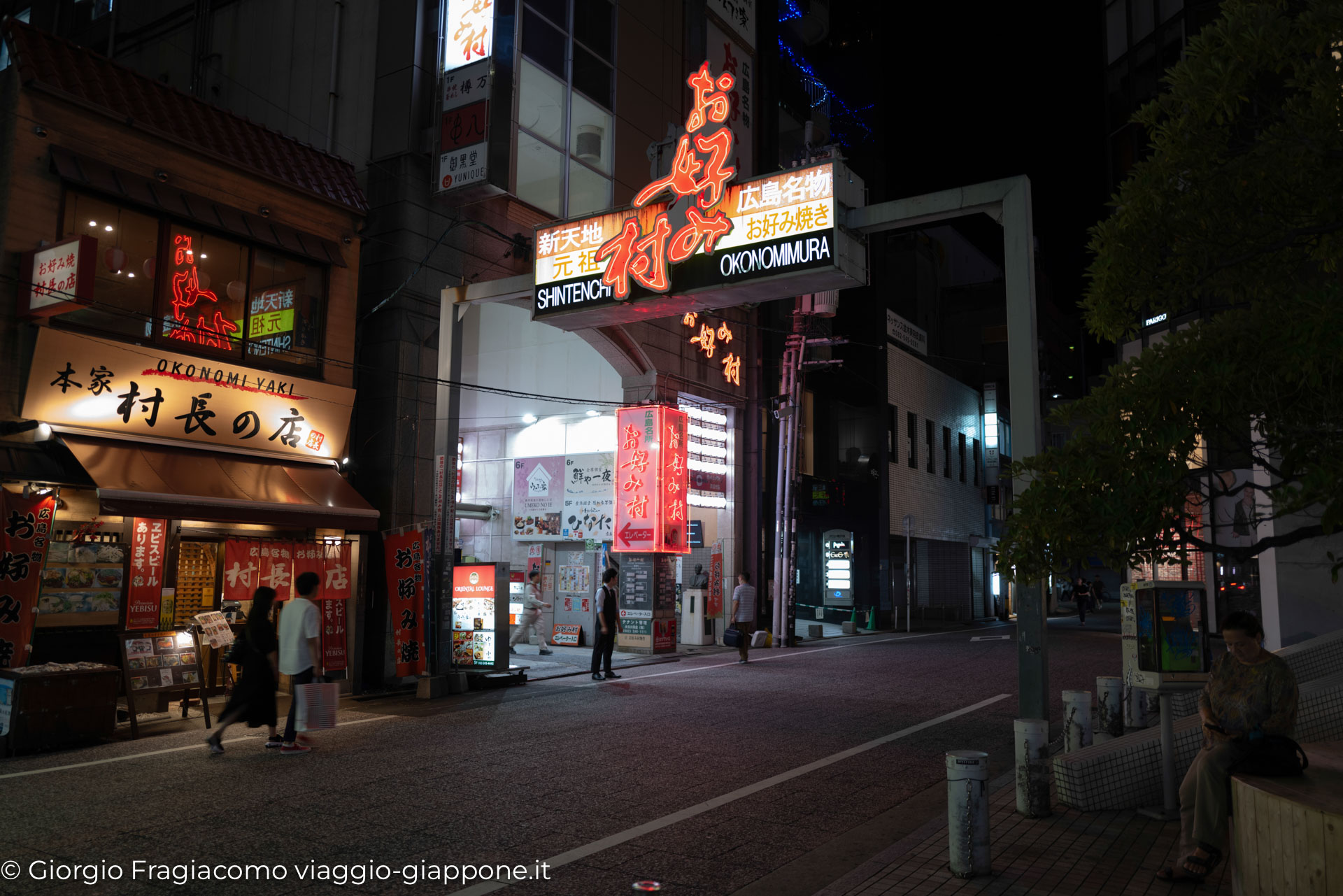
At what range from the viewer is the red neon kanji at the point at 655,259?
1246 centimetres

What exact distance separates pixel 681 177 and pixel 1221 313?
8.61 metres

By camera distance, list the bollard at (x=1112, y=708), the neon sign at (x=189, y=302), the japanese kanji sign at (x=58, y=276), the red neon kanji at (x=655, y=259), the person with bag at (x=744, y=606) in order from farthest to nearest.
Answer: the person with bag at (x=744, y=606) < the neon sign at (x=189, y=302) < the red neon kanji at (x=655, y=259) < the japanese kanji sign at (x=58, y=276) < the bollard at (x=1112, y=708)

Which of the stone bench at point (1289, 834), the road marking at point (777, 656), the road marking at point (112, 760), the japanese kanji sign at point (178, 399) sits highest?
the japanese kanji sign at point (178, 399)

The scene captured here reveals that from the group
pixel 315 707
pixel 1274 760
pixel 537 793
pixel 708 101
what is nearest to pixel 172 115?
pixel 708 101

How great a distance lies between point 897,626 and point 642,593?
15.6 meters

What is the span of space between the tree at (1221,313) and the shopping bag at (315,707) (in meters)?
7.91

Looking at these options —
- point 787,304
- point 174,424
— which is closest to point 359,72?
point 174,424

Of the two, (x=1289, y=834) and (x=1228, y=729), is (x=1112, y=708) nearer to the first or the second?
(x=1228, y=729)

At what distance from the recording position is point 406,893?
5512 millimetres

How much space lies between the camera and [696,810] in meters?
7.47

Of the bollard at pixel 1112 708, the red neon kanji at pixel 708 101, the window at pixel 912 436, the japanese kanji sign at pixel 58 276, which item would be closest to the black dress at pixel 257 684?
the japanese kanji sign at pixel 58 276

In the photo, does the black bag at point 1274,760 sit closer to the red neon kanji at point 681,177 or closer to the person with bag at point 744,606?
the red neon kanji at point 681,177

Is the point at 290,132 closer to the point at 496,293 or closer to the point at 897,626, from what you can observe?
the point at 496,293

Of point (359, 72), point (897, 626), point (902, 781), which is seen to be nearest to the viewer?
point (902, 781)
